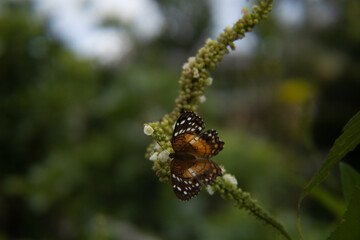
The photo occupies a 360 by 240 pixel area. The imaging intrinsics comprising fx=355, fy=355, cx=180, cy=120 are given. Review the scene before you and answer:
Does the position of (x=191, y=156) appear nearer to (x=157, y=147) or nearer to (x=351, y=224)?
(x=157, y=147)

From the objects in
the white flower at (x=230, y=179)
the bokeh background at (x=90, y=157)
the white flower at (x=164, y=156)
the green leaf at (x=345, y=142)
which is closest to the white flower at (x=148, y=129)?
the white flower at (x=164, y=156)

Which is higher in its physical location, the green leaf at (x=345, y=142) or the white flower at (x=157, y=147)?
the white flower at (x=157, y=147)

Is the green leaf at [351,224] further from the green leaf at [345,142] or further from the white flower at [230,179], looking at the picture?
the white flower at [230,179]

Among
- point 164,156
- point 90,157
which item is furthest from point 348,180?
point 90,157

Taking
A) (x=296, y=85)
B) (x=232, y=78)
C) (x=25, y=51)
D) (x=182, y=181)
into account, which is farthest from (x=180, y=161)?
(x=232, y=78)

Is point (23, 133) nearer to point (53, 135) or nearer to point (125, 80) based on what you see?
point (53, 135)

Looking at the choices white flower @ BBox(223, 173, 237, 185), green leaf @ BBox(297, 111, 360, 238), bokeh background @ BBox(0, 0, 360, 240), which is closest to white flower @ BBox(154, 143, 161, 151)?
white flower @ BBox(223, 173, 237, 185)
